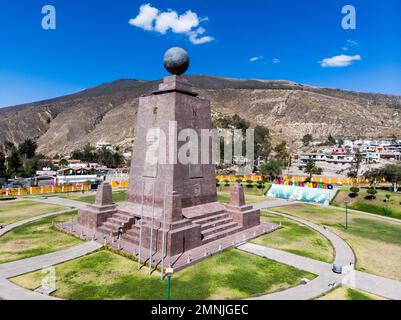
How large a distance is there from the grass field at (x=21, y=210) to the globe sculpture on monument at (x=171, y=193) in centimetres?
817

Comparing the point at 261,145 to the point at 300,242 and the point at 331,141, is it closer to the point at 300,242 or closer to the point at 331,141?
the point at 331,141

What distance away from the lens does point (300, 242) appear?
63.5 ft

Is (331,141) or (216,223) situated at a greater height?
(331,141)

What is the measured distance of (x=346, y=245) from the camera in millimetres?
18984

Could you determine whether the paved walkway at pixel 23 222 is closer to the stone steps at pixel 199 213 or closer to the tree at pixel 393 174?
the stone steps at pixel 199 213

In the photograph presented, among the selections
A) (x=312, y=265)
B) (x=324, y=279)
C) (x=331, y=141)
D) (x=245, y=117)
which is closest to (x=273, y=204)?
(x=312, y=265)

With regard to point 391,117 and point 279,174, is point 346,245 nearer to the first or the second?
point 279,174

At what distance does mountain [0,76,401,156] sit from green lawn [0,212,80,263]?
320 ft

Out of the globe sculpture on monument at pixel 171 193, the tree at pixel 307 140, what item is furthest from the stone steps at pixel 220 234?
the tree at pixel 307 140

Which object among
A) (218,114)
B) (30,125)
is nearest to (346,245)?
(218,114)

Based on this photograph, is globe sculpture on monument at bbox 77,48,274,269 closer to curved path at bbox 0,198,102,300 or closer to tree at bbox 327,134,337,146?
curved path at bbox 0,198,102,300

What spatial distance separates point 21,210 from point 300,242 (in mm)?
28154

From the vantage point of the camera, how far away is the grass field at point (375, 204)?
3016 cm

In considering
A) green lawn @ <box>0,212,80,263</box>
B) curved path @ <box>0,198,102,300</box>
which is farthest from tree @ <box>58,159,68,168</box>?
curved path @ <box>0,198,102,300</box>
